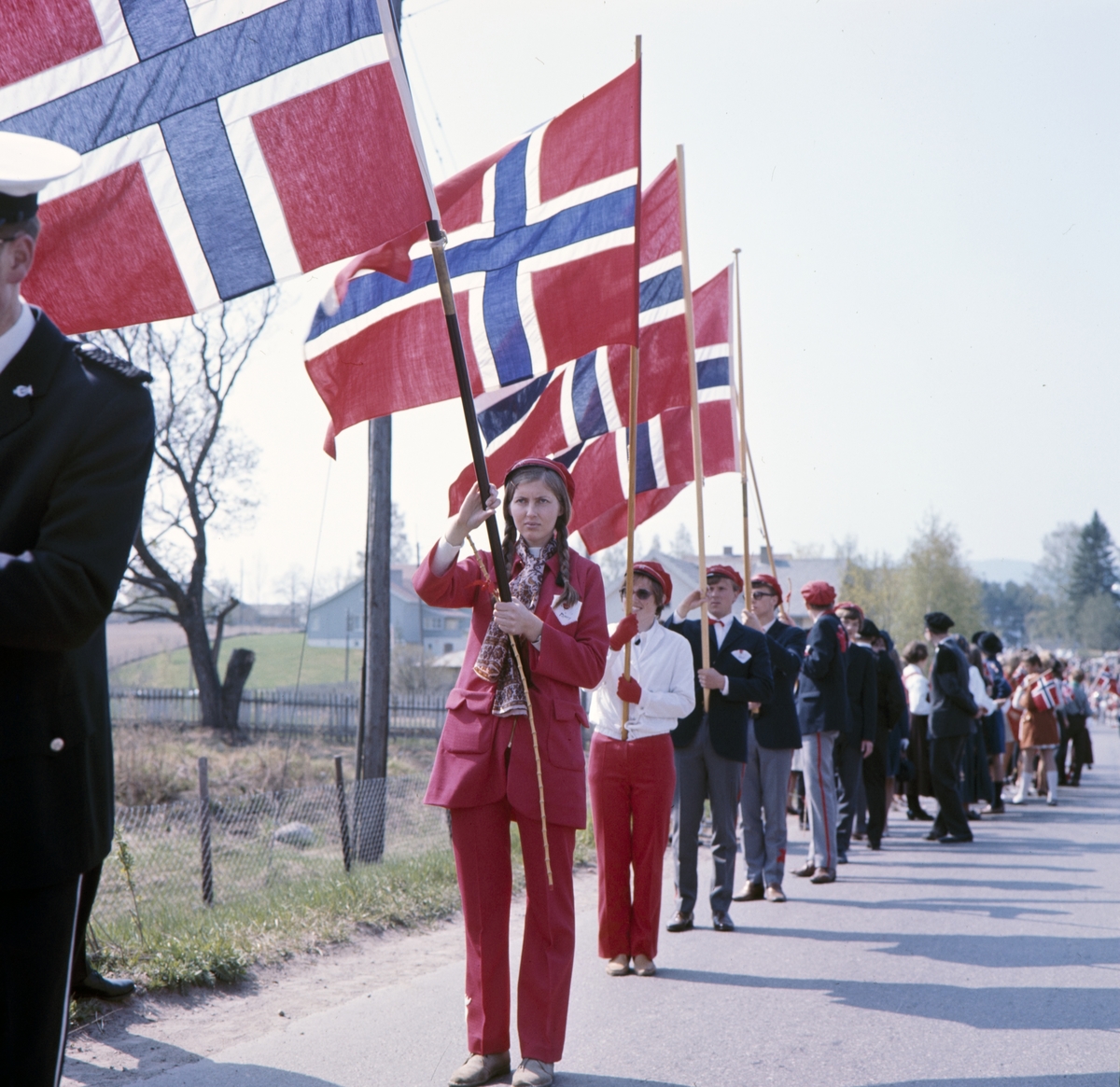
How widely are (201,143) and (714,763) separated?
14.8 ft

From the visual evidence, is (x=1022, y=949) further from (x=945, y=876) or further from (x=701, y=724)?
(x=945, y=876)

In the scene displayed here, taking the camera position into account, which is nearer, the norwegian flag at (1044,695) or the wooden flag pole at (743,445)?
the wooden flag pole at (743,445)

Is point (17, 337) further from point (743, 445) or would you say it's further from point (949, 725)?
point (949, 725)

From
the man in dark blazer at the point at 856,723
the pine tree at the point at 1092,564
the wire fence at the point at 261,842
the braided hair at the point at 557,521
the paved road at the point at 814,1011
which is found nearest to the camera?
the paved road at the point at 814,1011

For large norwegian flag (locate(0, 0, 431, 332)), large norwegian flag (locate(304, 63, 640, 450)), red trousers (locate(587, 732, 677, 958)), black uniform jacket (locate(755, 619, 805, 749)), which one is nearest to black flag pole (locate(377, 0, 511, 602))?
large norwegian flag (locate(0, 0, 431, 332))

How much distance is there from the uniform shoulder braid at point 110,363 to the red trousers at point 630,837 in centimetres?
395

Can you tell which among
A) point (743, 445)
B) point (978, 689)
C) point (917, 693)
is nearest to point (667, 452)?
point (743, 445)

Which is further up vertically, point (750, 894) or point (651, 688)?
point (651, 688)

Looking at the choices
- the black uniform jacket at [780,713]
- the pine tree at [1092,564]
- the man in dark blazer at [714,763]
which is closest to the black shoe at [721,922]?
the man in dark blazer at [714,763]

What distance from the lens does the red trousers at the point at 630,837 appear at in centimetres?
572

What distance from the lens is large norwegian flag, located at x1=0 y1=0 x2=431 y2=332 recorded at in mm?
4117

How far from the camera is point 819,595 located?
9727 millimetres

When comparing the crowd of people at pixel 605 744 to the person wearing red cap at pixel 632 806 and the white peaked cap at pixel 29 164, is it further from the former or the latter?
the white peaked cap at pixel 29 164

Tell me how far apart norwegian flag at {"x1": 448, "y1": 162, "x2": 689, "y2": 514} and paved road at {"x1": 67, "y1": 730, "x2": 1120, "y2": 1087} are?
2735mm
